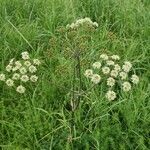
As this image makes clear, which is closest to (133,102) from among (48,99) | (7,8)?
(48,99)

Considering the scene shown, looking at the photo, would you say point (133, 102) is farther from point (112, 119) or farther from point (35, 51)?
point (35, 51)

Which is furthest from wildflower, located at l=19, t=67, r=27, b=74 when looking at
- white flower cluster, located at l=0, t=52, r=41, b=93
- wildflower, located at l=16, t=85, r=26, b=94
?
wildflower, located at l=16, t=85, r=26, b=94

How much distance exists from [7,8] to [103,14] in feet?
2.90

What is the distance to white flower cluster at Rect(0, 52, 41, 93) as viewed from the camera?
316 centimetres

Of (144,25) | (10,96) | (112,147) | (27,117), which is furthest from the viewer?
(144,25)

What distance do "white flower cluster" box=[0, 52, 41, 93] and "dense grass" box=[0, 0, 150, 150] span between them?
7 cm

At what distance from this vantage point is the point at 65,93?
3273 millimetres

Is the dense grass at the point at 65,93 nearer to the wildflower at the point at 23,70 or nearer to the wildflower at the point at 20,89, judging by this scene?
the wildflower at the point at 20,89

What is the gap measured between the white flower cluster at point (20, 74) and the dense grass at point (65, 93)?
0.07 meters

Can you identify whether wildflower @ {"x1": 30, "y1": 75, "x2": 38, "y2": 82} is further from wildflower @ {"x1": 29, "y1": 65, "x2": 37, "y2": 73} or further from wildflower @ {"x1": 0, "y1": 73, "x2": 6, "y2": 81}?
wildflower @ {"x1": 0, "y1": 73, "x2": 6, "y2": 81}

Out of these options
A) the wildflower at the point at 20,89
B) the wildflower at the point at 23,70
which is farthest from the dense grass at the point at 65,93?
the wildflower at the point at 23,70

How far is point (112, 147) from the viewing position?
288cm

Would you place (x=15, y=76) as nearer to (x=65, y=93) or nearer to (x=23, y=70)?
(x=23, y=70)

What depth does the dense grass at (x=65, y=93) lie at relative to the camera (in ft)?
9.71
